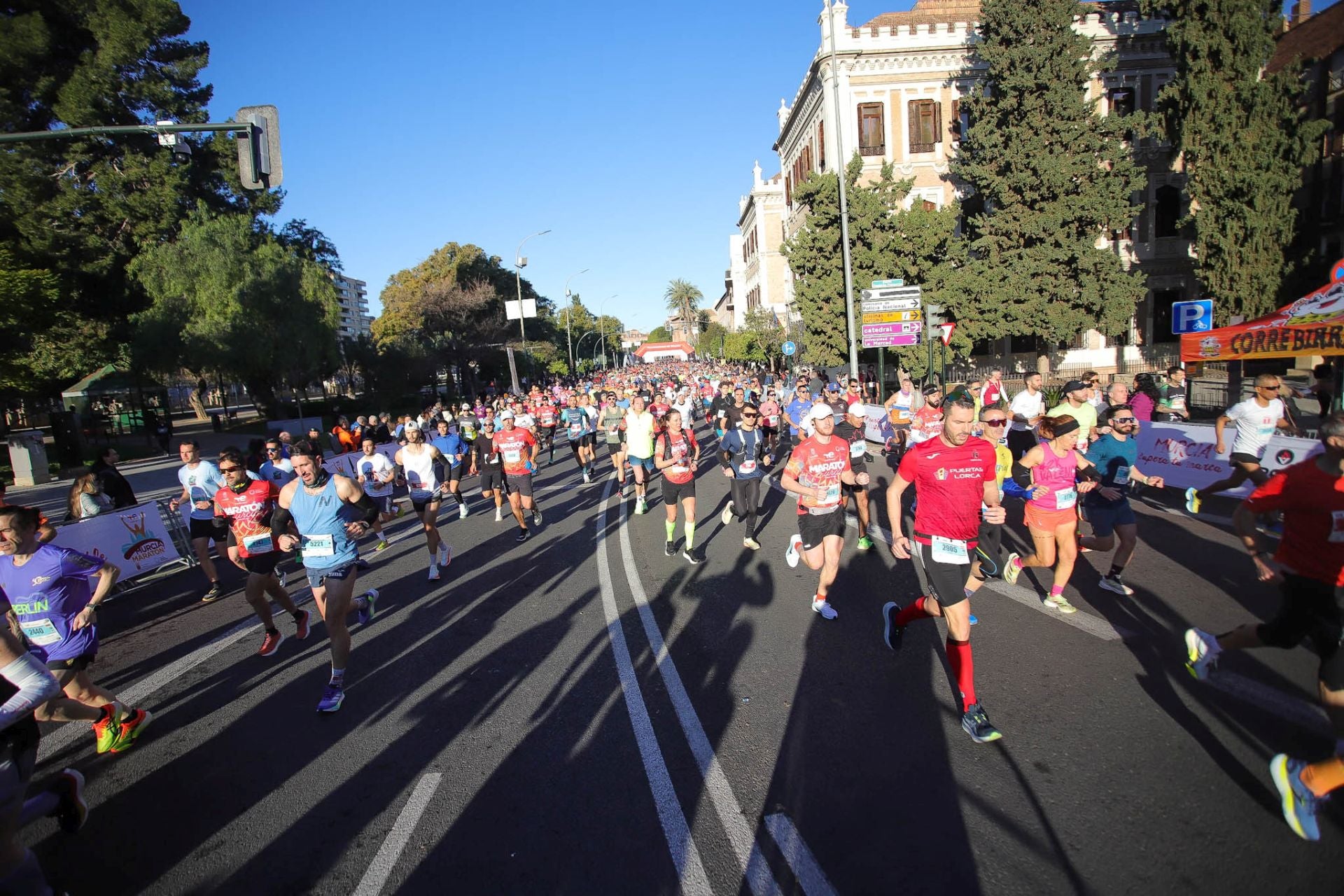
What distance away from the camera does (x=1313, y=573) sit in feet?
11.9

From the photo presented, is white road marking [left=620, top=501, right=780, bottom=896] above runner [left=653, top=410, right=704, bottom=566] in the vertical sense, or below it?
below

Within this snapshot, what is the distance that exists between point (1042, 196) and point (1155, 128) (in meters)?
4.97

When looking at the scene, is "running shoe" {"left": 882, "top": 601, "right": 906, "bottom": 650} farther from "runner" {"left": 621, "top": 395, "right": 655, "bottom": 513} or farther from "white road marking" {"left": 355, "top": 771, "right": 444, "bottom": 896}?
"runner" {"left": 621, "top": 395, "right": 655, "bottom": 513}

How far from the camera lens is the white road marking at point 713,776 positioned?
3.10 metres

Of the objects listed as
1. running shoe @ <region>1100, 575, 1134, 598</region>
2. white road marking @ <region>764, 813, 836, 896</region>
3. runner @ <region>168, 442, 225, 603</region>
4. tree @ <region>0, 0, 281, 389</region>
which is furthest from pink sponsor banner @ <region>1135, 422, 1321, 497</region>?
tree @ <region>0, 0, 281, 389</region>

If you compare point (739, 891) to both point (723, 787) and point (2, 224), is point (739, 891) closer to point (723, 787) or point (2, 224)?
point (723, 787)

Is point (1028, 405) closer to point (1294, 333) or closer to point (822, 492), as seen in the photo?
point (822, 492)

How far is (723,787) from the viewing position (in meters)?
3.72

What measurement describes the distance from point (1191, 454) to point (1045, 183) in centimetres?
2150

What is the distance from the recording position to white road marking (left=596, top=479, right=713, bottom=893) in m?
3.13

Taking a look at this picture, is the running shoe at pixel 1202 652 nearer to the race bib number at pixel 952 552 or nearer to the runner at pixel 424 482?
the race bib number at pixel 952 552

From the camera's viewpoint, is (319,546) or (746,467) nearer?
(319,546)

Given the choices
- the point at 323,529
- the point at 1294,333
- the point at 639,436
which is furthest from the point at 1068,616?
the point at 1294,333

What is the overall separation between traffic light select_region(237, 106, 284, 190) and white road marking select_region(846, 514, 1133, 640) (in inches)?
381
